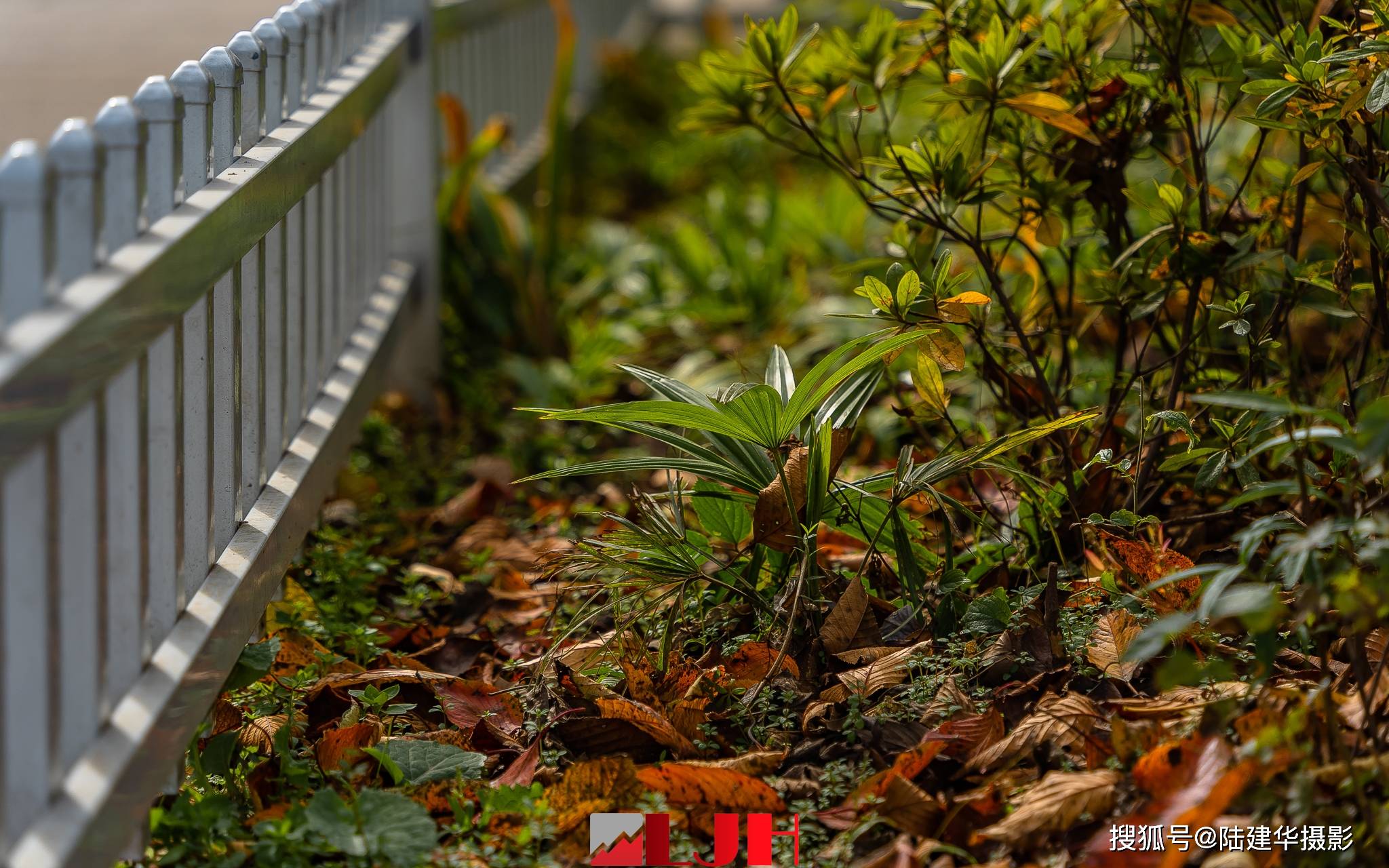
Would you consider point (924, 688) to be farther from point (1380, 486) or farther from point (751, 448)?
point (1380, 486)

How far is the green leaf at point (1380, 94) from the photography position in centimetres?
174

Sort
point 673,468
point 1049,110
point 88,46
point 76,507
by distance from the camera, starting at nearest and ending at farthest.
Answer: point 76,507
point 673,468
point 1049,110
point 88,46

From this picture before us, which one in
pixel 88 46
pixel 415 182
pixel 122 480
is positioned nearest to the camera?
pixel 122 480

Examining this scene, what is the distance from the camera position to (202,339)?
188cm

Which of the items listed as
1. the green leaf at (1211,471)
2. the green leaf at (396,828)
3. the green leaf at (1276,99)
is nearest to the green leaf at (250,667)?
the green leaf at (396,828)

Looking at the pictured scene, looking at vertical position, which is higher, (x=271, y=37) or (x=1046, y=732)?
(x=271, y=37)

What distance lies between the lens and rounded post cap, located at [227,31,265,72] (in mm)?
2107

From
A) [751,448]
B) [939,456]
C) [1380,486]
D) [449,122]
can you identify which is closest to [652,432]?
[751,448]

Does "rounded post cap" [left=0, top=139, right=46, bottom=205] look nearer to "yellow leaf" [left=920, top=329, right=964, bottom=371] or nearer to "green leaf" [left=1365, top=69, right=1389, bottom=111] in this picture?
"yellow leaf" [left=920, top=329, right=964, bottom=371]

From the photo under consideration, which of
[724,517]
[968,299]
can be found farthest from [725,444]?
[968,299]

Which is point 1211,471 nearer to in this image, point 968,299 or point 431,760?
point 968,299

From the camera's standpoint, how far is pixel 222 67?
1.97 metres

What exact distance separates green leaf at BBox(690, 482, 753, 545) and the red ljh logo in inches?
24.4

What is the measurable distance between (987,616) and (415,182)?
237 centimetres
